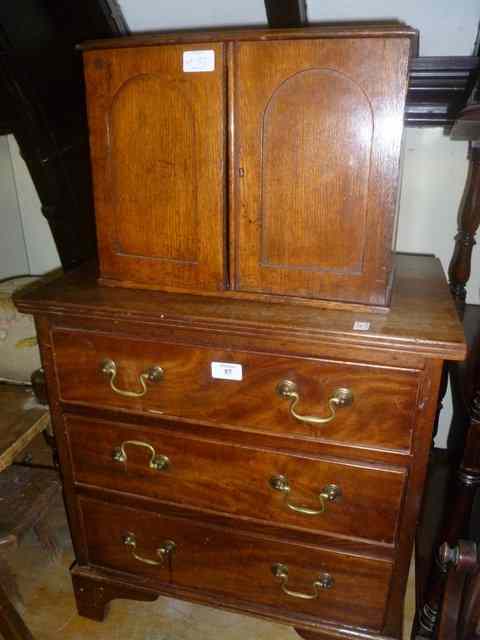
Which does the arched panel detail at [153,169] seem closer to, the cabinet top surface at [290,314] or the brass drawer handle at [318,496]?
the cabinet top surface at [290,314]

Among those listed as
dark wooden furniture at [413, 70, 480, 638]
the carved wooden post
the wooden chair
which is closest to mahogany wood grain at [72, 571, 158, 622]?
the wooden chair

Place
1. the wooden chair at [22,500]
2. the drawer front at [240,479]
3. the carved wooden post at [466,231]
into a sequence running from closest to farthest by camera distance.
Result: 1. the drawer front at [240,479]
2. the carved wooden post at [466,231]
3. the wooden chair at [22,500]

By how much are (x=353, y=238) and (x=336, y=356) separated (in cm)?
23

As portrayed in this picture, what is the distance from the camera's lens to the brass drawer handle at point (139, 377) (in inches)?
41.7

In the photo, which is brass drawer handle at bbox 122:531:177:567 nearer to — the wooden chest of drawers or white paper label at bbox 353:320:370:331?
the wooden chest of drawers

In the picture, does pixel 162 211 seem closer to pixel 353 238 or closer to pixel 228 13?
pixel 353 238

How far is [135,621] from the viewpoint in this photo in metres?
1.46

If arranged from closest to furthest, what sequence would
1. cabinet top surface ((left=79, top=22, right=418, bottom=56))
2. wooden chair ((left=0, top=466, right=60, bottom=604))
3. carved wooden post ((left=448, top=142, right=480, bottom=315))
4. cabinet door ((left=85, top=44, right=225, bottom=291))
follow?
cabinet top surface ((left=79, top=22, right=418, bottom=56)) → cabinet door ((left=85, top=44, right=225, bottom=291)) → carved wooden post ((left=448, top=142, right=480, bottom=315)) → wooden chair ((left=0, top=466, right=60, bottom=604))

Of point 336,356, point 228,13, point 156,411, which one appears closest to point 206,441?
point 156,411

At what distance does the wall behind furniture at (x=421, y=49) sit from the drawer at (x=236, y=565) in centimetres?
72

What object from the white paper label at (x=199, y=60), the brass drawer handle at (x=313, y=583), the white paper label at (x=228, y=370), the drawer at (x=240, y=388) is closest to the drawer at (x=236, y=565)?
the brass drawer handle at (x=313, y=583)

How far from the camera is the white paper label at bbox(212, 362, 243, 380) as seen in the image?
1.00 metres

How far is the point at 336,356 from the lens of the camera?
933 millimetres

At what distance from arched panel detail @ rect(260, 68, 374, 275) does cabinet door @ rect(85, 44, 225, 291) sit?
0.10 m
